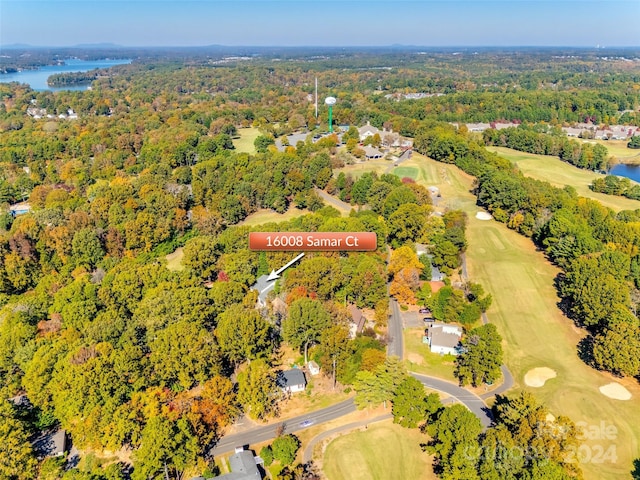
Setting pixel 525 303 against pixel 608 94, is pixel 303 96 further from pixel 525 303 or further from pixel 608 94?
pixel 525 303

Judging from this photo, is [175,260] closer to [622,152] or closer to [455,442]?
[455,442]

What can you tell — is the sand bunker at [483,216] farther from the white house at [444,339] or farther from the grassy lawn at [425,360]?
the grassy lawn at [425,360]

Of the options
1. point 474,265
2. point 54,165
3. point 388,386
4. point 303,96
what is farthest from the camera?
point 303,96

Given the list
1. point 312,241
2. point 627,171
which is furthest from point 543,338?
point 627,171

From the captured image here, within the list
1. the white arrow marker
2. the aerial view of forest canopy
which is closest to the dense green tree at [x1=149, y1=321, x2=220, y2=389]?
the aerial view of forest canopy

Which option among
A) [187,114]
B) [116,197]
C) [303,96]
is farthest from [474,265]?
[303,96]

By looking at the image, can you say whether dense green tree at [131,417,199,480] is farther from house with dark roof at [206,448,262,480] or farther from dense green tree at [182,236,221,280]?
dense green tree at [182,236,221,280]
